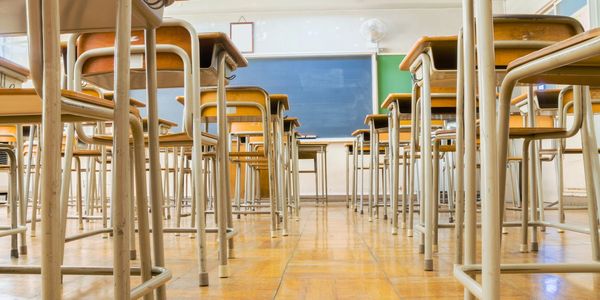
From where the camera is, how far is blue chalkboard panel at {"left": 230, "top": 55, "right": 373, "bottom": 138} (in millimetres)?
6910

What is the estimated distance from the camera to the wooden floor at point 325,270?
1378mm

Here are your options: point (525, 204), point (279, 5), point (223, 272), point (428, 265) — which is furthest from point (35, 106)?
point (279, 5)

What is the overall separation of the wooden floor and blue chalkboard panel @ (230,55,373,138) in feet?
13.7

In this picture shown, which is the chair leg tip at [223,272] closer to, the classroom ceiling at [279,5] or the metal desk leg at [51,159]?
the metal desk leg at [51,159]

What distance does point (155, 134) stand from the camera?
1.09 metres

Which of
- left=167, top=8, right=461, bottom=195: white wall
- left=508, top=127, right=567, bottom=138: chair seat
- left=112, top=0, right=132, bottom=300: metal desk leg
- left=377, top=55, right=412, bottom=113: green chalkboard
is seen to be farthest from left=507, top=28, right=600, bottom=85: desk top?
left=167, top=8, right=461, bottom=195: white wall

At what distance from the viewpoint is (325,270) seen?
172 centimetres

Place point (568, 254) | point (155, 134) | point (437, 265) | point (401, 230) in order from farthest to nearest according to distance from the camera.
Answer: point (401, 230) → point (568, 254) → point (437, 265) → point (155, 134)

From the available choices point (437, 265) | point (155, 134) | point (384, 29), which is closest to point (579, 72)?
point (155, 134)

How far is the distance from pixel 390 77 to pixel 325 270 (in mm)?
5405

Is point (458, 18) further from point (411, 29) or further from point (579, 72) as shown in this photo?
point (579, 72)

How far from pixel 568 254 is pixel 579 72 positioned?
131cm

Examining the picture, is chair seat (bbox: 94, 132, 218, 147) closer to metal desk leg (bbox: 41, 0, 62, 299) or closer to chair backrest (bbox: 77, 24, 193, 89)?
chair backrest (bbox: 77, 24, 193, 89)

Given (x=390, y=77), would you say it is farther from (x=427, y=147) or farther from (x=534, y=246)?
(x=427, y=147)
